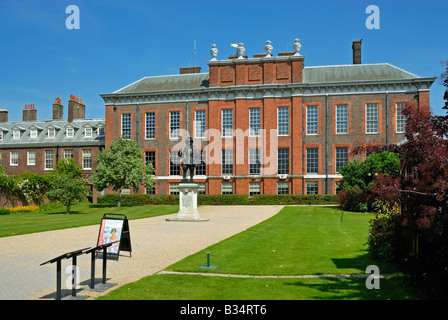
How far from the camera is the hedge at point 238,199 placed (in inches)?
1489

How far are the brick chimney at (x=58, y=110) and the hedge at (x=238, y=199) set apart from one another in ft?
74.6

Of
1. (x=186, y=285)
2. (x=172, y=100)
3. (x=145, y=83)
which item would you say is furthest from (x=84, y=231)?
(x=145, y=83)

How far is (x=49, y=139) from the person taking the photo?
177 feet

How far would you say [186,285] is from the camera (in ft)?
26.3

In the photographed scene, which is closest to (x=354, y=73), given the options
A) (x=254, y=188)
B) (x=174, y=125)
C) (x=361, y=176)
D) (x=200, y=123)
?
(x=254, y=188)

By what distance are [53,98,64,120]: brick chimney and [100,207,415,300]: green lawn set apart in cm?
4958

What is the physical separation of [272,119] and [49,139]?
2952cm

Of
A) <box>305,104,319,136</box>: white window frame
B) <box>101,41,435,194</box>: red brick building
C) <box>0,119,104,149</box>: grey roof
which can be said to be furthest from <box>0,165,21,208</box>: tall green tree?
<box>305,104,319,136</box>: white window frame

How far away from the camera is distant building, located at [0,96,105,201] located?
51188 mm

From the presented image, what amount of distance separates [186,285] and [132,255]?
13.8 ft

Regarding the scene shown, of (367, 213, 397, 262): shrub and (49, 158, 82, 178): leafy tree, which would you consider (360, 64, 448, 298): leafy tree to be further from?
(49, 158, 82, 178): leafy tree

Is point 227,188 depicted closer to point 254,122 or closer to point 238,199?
point 238,199

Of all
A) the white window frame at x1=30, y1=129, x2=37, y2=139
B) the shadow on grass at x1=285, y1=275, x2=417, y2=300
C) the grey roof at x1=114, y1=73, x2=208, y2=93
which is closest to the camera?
the shadow on grass at x1=285, y1=275, x2=417, y2=300
